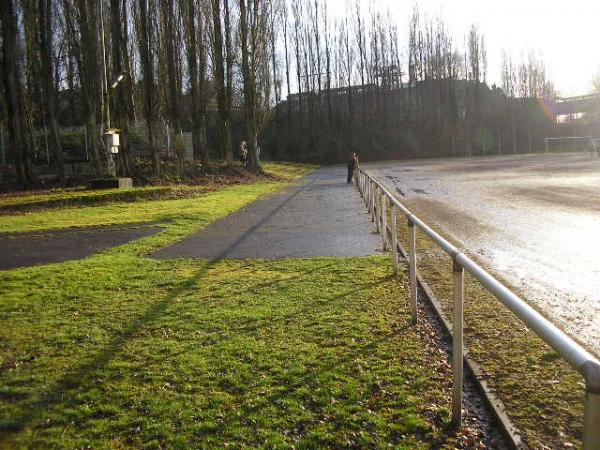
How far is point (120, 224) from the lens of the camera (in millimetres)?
13633

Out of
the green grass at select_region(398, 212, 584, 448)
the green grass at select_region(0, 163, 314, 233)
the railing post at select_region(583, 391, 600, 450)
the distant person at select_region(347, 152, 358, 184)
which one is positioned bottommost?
the green grass at select_region(398, 212, 584, 448)

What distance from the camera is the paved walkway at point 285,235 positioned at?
9594mm

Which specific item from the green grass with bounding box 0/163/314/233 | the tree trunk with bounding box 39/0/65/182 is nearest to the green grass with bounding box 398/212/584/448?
the green grass with bounding box 0/163/314/233

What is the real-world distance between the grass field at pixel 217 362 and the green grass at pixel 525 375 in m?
0.40

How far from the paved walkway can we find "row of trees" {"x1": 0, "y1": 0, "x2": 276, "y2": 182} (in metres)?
10.8

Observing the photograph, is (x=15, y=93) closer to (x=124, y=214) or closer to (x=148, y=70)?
(x=148, y=70)

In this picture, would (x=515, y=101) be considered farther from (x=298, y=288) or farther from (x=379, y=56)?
(x=298, y=288)

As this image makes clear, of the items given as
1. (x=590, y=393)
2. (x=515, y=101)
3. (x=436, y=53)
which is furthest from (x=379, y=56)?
(x=590, y=393)

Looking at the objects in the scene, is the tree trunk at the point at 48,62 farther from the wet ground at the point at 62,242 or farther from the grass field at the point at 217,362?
the grass field at the point at 217,362

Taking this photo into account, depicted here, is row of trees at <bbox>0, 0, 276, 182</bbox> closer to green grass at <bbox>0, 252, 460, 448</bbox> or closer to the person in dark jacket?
the person in dark jacket

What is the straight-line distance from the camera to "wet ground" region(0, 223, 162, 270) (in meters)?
9.35

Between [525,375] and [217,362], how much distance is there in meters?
2.37

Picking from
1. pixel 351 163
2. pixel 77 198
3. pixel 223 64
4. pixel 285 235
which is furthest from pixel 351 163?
pixel 285 235

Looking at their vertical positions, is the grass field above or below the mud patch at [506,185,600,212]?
below
